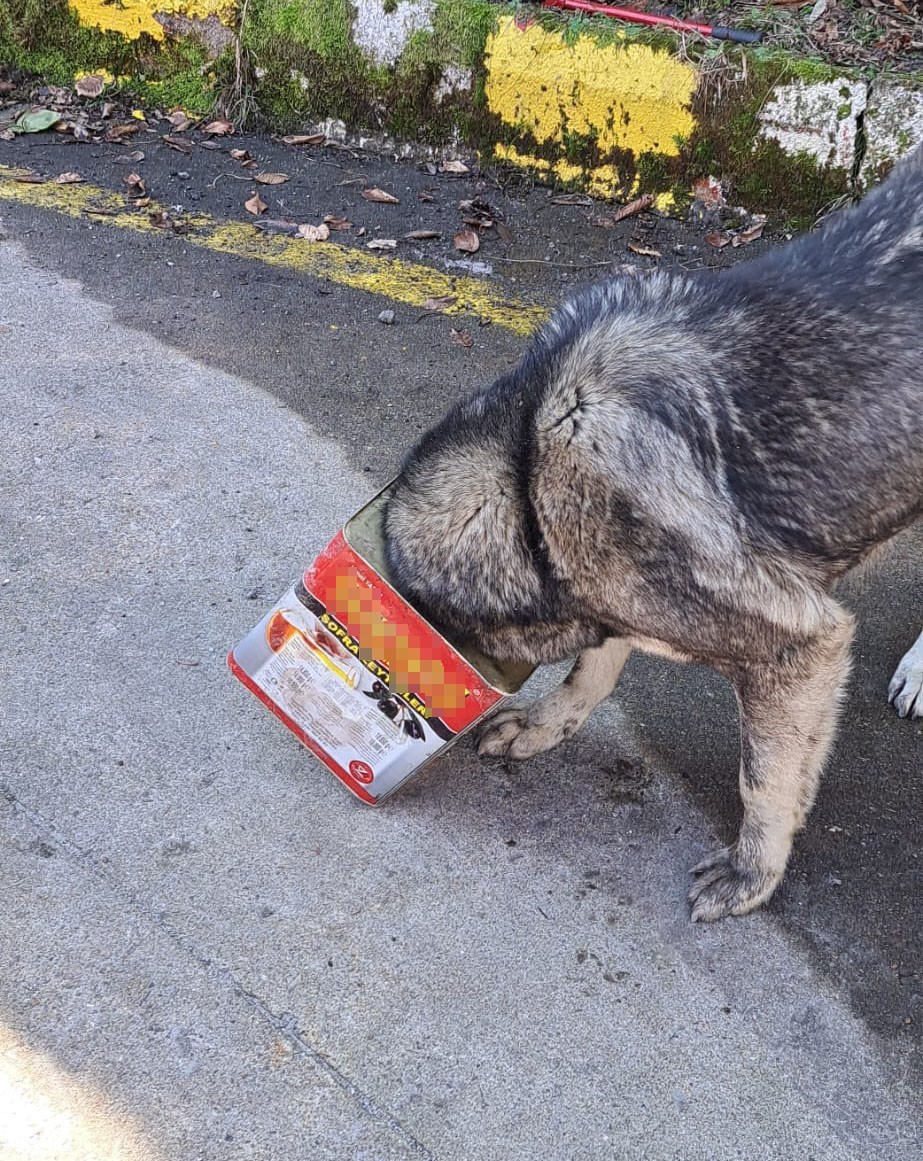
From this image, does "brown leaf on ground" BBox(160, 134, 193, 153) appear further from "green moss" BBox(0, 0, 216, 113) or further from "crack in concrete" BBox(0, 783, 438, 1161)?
"crack in concrete" BBox(0, 783, 438, 1161)

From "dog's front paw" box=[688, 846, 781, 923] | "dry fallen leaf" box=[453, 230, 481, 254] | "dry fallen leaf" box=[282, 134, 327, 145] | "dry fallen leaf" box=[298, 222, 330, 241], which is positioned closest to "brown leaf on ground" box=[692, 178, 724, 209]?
"dry fallen leaf" box=[453, 230, 481, 254]

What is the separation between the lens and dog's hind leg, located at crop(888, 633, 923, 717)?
3.02m

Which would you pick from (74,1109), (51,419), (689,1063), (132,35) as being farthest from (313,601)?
(132,35)

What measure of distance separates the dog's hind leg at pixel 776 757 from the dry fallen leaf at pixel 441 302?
2611mm

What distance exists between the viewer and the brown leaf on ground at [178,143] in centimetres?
539

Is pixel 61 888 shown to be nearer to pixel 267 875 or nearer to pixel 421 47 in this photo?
pixel 267 875

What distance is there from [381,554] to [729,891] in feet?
3.64

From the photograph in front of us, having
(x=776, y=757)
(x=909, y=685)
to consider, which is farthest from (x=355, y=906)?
(x=909, y=685)

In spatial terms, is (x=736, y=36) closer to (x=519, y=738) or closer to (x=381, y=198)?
(x=381, y=198)

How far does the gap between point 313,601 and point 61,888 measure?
812 mm

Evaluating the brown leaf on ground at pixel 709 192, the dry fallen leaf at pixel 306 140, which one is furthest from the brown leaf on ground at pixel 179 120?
the brown leaf on ground at pixel 709 192

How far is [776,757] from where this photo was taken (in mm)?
2385

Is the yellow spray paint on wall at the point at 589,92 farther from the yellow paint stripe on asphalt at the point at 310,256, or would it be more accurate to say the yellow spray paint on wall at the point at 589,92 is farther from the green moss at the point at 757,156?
the yellow paint stripe on asphalt at the point at 310,256

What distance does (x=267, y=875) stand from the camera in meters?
2.41
